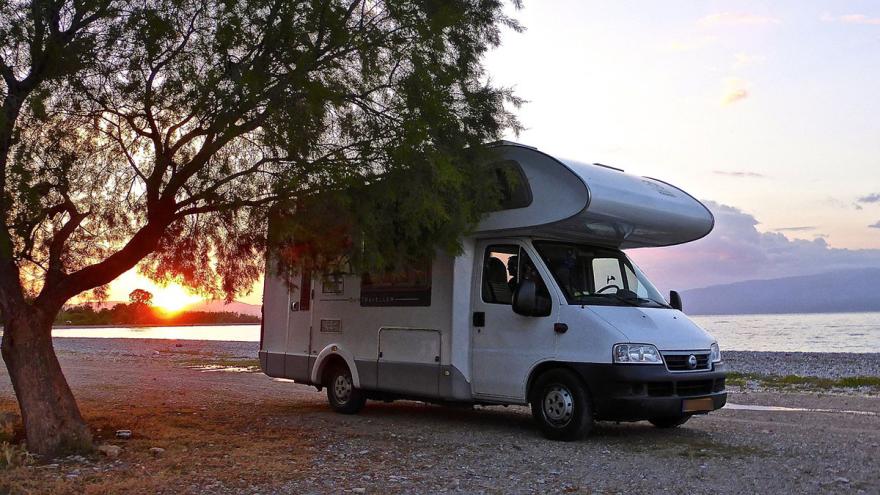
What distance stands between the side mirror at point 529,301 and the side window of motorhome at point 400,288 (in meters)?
1.36

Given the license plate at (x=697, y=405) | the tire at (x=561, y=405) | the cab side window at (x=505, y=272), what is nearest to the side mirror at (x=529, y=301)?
the cab side window at (x=505, y=272)

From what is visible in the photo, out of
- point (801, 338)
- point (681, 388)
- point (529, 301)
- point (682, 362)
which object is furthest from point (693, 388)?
point (801, 338)

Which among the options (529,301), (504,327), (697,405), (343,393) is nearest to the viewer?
(697,405)

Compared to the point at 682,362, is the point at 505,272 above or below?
above

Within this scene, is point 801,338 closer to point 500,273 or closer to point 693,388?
point 693,388

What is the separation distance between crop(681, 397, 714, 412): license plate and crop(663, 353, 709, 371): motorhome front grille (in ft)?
1.18

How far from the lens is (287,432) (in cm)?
1048

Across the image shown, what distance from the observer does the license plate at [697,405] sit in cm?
951

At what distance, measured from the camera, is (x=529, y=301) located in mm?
9914

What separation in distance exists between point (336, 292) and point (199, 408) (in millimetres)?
2969

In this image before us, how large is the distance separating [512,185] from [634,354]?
2402 mm

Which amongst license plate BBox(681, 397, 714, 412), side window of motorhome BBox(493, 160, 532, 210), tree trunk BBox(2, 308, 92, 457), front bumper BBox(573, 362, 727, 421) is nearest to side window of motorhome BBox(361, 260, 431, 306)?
side window of motorhome BBox(493, 160, 532, 210)

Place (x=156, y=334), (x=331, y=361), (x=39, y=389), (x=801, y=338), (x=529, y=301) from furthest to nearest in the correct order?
(x=156, y=334) < (x=801, y=338) < (x=331, y=361) < (x=529, y=301) < (x=39, y=389)

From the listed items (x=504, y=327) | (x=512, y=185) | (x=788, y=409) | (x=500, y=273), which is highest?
(x=512, y=185)
